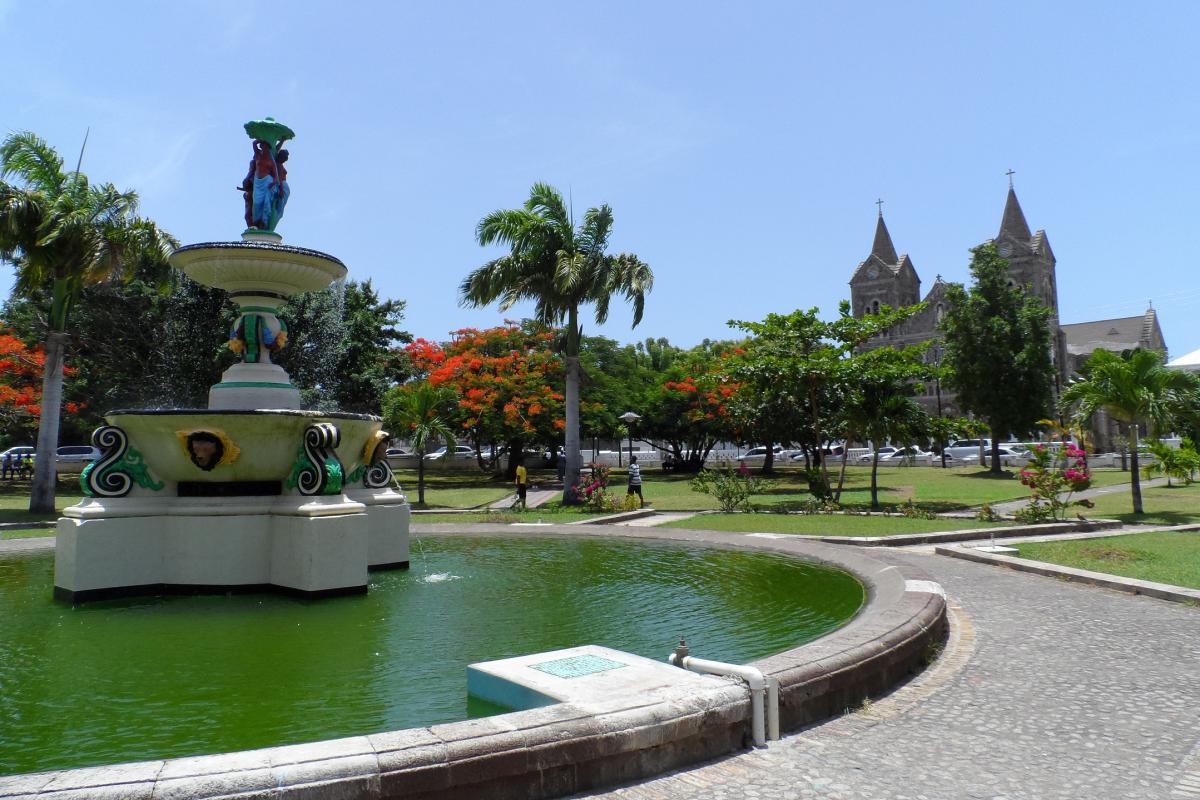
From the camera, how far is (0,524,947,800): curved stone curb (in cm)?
311

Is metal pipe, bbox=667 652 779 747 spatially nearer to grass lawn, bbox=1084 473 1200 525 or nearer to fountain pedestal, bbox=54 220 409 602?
fountain pedestal, bbox=54 220 409 602

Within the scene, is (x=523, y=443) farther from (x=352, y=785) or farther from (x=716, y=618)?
(x=352, y=785)

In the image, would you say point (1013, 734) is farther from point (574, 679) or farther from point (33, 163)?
point (33, 163)

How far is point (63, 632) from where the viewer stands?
6.91m

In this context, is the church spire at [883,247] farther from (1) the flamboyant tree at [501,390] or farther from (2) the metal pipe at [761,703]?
(2) the metal pipe at [761,703]

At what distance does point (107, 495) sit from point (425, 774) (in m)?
7.11

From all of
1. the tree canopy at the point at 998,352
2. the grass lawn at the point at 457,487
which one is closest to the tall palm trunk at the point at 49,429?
the grass lawn at the point at 457,487

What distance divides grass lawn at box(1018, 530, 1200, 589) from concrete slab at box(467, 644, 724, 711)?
290 inches

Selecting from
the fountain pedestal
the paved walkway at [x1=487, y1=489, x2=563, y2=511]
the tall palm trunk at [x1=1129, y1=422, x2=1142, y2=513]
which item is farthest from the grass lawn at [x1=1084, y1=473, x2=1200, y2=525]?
the fountain pedestal

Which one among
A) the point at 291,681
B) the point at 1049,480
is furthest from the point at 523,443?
the point at 291,681

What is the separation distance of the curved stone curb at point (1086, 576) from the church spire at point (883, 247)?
78626mm

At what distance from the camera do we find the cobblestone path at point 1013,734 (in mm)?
3736

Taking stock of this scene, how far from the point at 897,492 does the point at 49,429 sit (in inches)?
1018

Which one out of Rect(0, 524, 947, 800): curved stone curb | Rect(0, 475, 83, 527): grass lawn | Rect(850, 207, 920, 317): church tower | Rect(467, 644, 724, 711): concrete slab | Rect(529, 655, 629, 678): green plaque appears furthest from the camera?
Rect(850, 207, 920, 317): church tower
